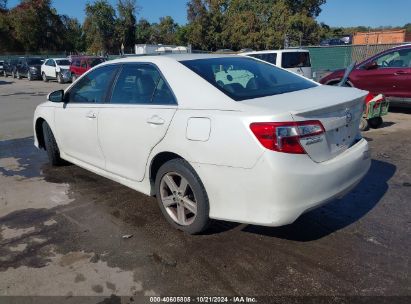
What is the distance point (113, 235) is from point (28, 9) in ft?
186

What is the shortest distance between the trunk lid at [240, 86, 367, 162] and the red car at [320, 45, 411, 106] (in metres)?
6.32

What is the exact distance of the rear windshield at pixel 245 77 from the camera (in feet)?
11.2

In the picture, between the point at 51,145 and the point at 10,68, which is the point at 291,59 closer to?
the point at 51,145

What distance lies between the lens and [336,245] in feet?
11.1

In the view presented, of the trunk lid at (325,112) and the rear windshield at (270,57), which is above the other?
the rear windshield at (270,57)

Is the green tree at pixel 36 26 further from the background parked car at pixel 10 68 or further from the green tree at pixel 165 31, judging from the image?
the background parked car at pixel 10 68

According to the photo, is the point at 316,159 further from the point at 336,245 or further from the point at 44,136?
the point at 44,136

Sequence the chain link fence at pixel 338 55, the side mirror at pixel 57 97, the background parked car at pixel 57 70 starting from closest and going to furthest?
the side mirror at pixel 57 97 → the chain link fence at pixel 338 55 → the background parked car at pixel 57 70

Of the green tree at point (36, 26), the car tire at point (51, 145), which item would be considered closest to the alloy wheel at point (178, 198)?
the car tire at point (51, 145)

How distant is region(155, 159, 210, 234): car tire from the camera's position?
3.30 metres

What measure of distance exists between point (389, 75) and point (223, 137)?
7.76 metres

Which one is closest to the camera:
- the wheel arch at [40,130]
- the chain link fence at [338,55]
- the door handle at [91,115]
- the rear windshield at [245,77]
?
the rear windshield at [245,77]

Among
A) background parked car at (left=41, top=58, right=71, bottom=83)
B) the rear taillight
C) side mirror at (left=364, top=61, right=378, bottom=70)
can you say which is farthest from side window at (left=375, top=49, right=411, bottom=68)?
background parked car at (left=41, top=58, right=71, bottom=83)

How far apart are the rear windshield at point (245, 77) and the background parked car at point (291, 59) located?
31.3 feet
